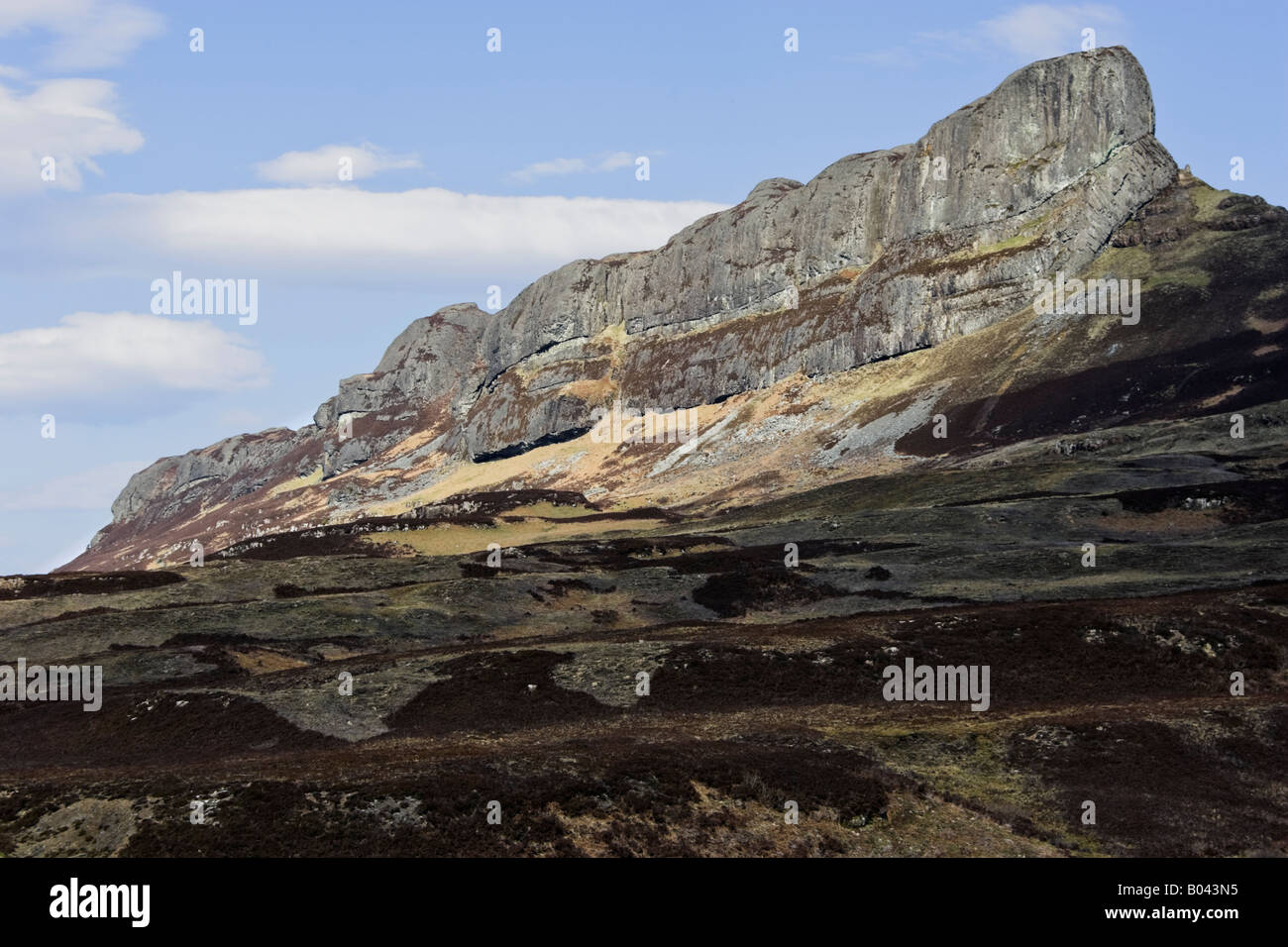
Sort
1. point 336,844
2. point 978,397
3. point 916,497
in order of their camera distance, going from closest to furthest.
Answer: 1. point 336,844
2. point 916,497
3. point 978,397

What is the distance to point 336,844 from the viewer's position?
97.6 feet

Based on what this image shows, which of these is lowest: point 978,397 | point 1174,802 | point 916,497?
point 1174,802

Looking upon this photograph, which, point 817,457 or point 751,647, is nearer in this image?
point 751,647

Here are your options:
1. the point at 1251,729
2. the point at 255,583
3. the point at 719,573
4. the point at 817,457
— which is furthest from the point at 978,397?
the point at 1251,729

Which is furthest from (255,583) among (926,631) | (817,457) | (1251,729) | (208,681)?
(817,457)

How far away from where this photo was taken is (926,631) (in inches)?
2255

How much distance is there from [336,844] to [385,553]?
8432 cm

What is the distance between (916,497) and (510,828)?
9604 cm

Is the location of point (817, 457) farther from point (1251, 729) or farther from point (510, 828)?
point (510, 828)

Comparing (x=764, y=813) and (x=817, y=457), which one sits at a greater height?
(x=817, y=457)

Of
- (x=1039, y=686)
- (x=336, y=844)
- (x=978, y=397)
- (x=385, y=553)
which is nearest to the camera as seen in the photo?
(x=336, y=844)

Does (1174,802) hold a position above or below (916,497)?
below

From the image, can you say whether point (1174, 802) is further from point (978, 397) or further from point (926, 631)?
point (978, 397)

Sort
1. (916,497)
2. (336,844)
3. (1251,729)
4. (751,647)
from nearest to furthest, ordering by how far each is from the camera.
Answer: (336,844) → (1251,729) → (751,647) → (916,497)
